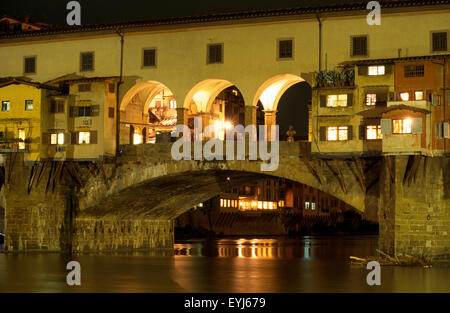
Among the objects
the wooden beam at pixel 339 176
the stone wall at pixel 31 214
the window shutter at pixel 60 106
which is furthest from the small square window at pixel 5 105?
the wooden beam at pixel 339 176

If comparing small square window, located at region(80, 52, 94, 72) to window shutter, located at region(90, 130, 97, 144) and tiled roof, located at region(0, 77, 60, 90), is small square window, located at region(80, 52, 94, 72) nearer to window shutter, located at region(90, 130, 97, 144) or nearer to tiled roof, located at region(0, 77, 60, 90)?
tiled roof, located at region(0, 77, 60, 90)

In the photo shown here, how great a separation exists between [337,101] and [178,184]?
10.4 metres

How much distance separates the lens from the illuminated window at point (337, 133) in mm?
40250

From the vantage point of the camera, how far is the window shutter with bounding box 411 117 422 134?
37.9m

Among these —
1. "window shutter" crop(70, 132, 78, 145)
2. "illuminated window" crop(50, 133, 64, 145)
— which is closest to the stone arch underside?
"window shutter" crop(70, 132, 78, 145)

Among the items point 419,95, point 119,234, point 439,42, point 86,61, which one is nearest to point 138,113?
point 86,61

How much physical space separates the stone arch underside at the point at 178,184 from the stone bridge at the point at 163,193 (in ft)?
0.15

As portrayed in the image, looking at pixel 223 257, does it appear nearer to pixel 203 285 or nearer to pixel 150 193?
pixel 150 193

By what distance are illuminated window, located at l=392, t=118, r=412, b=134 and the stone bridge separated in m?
1.09

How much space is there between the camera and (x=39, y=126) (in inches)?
1836

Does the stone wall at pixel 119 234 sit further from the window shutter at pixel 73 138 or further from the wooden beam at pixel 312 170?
the wooden beam at pixel 312 170

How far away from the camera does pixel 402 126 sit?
3825 centimetres

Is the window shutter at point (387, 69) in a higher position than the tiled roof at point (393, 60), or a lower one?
lower
